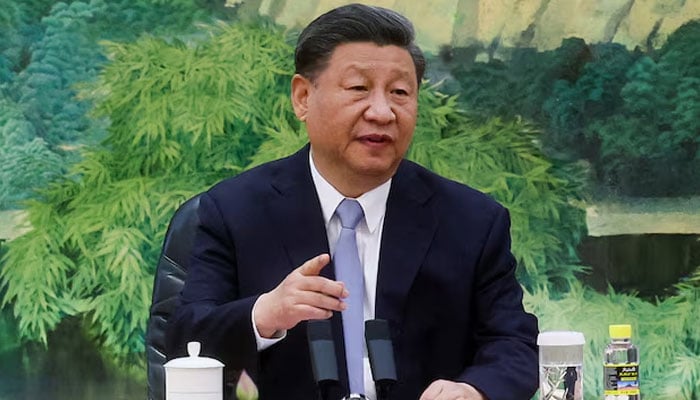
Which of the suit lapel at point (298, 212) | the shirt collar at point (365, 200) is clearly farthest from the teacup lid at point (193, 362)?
the shirt collar at point (365, 200)

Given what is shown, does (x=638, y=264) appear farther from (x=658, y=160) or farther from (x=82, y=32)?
(x=82, y=32)

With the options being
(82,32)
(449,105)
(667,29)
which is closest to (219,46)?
(82,32)

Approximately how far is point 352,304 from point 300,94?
437 millimetres

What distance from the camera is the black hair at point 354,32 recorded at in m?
2.28

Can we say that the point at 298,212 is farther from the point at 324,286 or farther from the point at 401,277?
the point at 324,286

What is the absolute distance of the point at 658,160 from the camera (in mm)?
3838

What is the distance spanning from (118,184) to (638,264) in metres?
1.64

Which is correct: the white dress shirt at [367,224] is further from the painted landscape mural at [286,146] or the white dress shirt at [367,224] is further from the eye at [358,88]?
the painted landscape mural at [286,146]

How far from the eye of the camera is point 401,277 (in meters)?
2.29

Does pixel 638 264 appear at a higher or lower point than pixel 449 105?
lower

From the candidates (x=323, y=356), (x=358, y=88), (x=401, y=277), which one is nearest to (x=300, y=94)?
(x=358, y=88)

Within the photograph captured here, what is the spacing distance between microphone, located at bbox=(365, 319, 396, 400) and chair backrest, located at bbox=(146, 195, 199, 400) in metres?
0.88

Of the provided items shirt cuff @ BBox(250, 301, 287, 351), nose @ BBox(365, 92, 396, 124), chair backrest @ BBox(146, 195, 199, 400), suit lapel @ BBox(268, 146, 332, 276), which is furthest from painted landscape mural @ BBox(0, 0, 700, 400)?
shirt cuff @ BBox(250, 301, 287, 351)

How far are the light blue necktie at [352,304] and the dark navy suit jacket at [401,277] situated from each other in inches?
0.8
